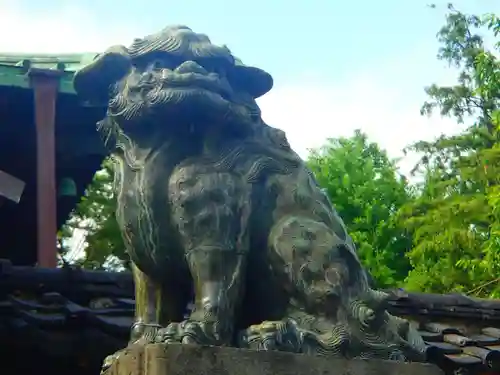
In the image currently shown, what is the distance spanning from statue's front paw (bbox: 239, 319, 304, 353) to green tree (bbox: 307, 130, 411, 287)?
2000cm

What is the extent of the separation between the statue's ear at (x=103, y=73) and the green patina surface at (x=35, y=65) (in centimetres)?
544

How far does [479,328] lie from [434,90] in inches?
730

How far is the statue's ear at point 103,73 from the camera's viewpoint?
4465 millimetres

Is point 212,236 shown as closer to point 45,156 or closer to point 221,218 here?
point 221,218

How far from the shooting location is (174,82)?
423 cm

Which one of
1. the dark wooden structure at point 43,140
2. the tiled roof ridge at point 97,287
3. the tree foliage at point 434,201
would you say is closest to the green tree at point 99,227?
the tree foliage at point 434,201

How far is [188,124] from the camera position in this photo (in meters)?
4.32

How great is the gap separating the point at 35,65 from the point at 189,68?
22.9 feet

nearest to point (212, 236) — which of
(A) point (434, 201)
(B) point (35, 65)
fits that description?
(B) point (35, 65)

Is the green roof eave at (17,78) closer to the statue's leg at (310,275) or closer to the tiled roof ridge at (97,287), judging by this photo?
the tiled roof ridge at (97,287)

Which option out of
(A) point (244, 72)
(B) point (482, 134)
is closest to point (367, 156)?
(B) point (482, 134)

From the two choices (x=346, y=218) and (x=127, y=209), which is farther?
(x=346, y=218)

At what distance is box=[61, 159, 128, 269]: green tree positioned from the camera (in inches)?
870

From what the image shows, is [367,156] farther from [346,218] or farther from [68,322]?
[68,322]
